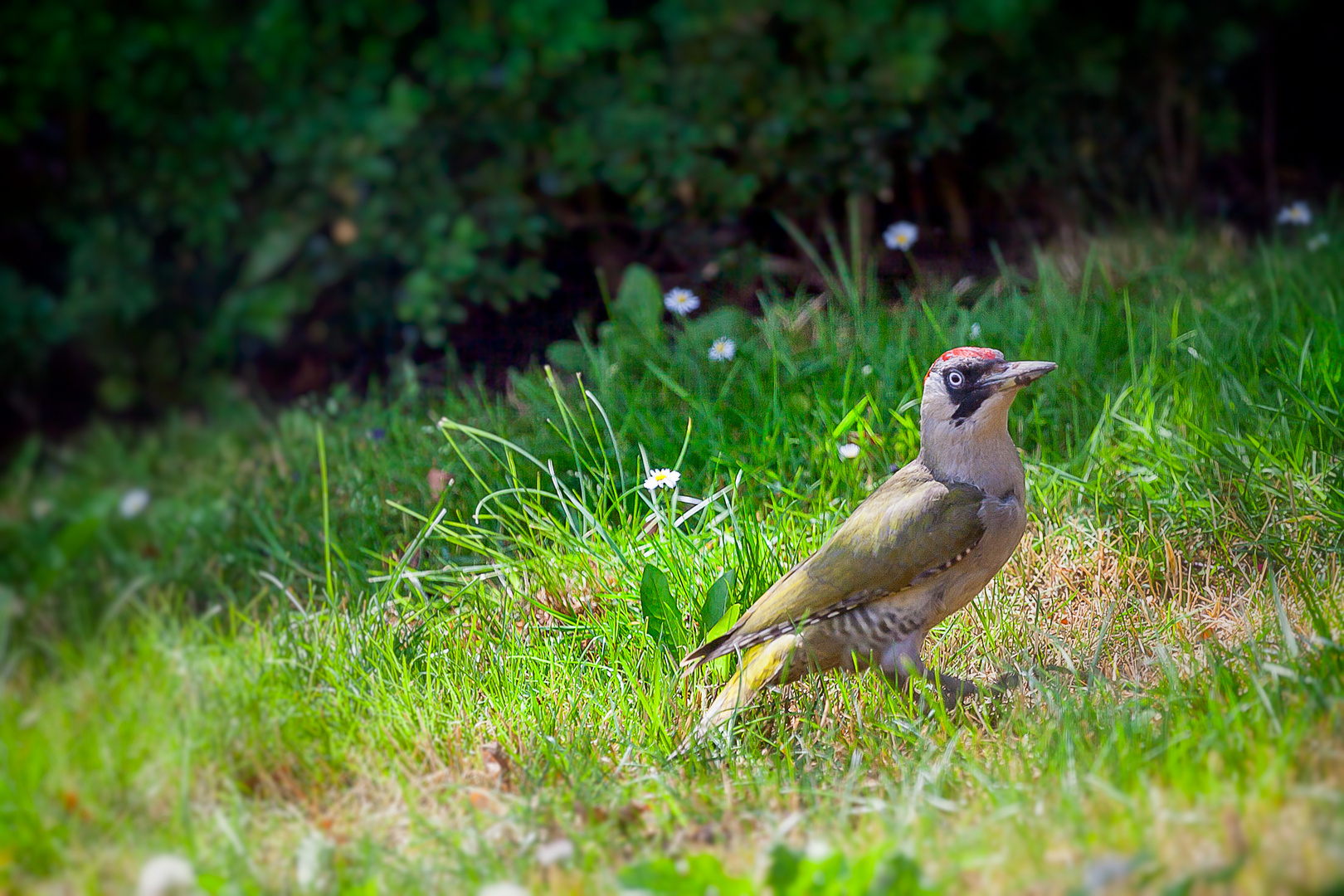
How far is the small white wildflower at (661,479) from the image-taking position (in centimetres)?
311

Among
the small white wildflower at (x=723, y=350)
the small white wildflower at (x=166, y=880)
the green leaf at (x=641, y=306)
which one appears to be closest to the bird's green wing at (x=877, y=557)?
the small white wildflower at (x=723, y=350)

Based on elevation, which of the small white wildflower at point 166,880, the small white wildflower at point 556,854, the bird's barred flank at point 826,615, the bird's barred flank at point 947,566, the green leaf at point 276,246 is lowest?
the small white wildflower at point 556,854

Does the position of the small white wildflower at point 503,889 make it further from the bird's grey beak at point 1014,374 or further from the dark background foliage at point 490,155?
the dark background foliage at point 490,155

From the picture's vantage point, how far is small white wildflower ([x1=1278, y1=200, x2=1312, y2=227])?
5.24 meters

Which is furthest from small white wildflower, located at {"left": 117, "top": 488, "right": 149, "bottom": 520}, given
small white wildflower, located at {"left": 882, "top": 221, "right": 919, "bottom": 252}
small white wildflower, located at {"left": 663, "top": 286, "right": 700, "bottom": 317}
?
small white wildflower, located at {"left": 882, "top": 221, "right": 919, "bottom": 252}

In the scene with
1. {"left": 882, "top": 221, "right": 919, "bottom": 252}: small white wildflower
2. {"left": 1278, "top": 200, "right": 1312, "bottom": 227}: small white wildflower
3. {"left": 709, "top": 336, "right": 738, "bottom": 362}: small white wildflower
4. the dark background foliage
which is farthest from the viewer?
{"left": 1278, "top": 200, "right": 1312, "bottom": 227}: small white wildflower

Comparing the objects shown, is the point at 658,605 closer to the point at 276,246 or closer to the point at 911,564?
the point at 911,564

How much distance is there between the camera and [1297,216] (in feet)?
17.2

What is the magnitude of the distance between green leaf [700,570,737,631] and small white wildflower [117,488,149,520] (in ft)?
7.66

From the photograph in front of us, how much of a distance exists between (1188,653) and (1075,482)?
589 mm

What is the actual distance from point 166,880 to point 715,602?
1353 millimetres

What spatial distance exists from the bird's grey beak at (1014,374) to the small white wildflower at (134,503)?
302cm

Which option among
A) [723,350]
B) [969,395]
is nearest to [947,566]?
[969,395]

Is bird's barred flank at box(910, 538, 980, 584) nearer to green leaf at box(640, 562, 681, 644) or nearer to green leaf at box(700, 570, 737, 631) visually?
green leaf at box(700, 570, 737, 631)
